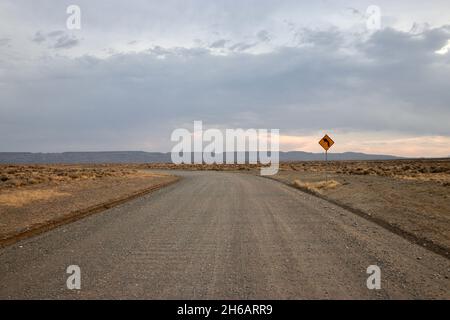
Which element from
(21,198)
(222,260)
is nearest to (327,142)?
(21,198)

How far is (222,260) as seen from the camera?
740 centimetres

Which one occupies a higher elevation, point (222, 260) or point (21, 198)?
point (222, 260)

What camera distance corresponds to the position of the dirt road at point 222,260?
575 cm

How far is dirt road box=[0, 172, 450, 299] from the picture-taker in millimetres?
5746

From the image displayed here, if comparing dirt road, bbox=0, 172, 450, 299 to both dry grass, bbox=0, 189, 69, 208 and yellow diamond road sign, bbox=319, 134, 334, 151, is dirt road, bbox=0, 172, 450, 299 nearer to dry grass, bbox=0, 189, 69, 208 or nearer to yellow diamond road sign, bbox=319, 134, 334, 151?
dry grass, bbox=0, 189, 69, 208

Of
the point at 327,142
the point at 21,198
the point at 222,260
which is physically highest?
the point at 327,142

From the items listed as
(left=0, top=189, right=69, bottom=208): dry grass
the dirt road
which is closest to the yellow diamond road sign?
the dirt road

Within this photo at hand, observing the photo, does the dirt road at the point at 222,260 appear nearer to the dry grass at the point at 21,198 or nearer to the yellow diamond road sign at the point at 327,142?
the dry grass at the point at 21,198

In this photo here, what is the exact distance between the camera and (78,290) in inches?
227

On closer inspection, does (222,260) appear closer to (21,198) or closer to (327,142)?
(21,198)

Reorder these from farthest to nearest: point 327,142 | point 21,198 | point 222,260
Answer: point 327,142 < point 21,198 < point 222,260

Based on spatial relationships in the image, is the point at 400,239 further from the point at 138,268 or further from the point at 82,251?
the point at 82,251

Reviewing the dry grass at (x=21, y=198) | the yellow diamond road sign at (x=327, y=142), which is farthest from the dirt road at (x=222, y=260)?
the yellow diamond road sign at (x=327, y=142)
